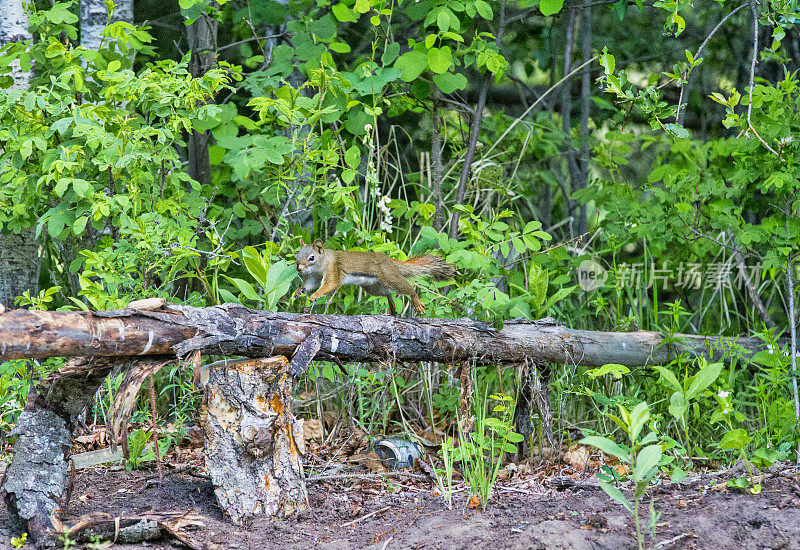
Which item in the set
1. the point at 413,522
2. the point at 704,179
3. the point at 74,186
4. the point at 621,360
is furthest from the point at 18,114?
the point at 704,179

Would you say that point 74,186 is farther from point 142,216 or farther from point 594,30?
point 594,30

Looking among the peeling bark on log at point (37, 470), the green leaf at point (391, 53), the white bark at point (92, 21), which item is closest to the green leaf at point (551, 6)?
the green leaf at point (391, 53)

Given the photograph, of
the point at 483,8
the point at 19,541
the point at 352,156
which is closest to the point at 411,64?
the point at 483,8

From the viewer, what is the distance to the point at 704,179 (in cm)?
409

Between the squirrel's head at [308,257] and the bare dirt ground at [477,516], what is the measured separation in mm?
1060

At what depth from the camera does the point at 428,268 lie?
3.73m

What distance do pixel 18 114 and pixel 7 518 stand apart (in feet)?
6.71

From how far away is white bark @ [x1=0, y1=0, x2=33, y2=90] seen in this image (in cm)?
413

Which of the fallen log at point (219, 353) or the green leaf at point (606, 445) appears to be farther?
the fallen log at point (219, 353)

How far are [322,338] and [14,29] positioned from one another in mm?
2918

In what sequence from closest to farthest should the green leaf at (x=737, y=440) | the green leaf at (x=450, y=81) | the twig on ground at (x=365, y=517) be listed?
the green leaf at (x=737, y=440)
the twig on ground at (x=365, y=517)
the green leaf at (x=450, y=81)

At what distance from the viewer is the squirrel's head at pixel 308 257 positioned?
140 inches

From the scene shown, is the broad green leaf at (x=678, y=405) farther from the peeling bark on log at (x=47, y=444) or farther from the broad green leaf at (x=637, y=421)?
the peeling bark on log at (x=47, y=444)

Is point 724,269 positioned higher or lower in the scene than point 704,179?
lower
